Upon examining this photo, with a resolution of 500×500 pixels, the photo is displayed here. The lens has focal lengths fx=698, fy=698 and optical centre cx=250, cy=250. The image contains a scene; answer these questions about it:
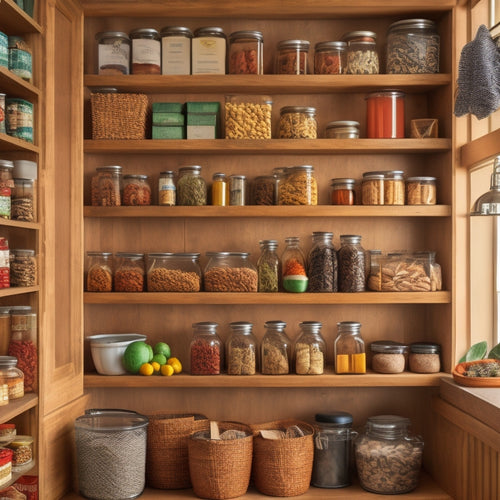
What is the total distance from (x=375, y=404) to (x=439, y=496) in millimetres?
558

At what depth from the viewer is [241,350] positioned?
317 centimetres

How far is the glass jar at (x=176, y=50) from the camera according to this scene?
3.26 m

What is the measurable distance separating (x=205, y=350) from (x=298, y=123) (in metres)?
1.13

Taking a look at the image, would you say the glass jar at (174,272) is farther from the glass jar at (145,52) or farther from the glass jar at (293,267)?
the glass jar at (145,52)

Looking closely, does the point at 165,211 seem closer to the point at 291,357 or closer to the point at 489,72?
the point at 291,357

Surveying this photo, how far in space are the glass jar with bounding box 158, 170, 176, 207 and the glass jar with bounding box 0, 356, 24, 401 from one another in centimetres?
105

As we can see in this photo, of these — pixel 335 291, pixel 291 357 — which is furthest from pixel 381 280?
pixel 291 357

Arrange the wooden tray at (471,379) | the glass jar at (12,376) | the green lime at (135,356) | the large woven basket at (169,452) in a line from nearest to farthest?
the glass jar at (12,376) → the wooden tray at (471,379) → the large woven basket at (169,452) → the green lime at (135,356)

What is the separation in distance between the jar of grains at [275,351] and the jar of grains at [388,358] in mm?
412

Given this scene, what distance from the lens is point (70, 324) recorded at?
3.13 metres

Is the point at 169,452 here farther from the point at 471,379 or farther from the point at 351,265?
the point at 471,379

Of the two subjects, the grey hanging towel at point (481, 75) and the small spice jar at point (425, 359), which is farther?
the small spice jar at point (425, 359)

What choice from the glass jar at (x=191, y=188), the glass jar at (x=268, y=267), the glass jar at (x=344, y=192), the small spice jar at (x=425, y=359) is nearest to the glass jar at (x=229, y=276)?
the glass jar at (x=268, y=267)

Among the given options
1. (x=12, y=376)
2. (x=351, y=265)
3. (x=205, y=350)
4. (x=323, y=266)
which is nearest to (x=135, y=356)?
(x=205, y=350)
